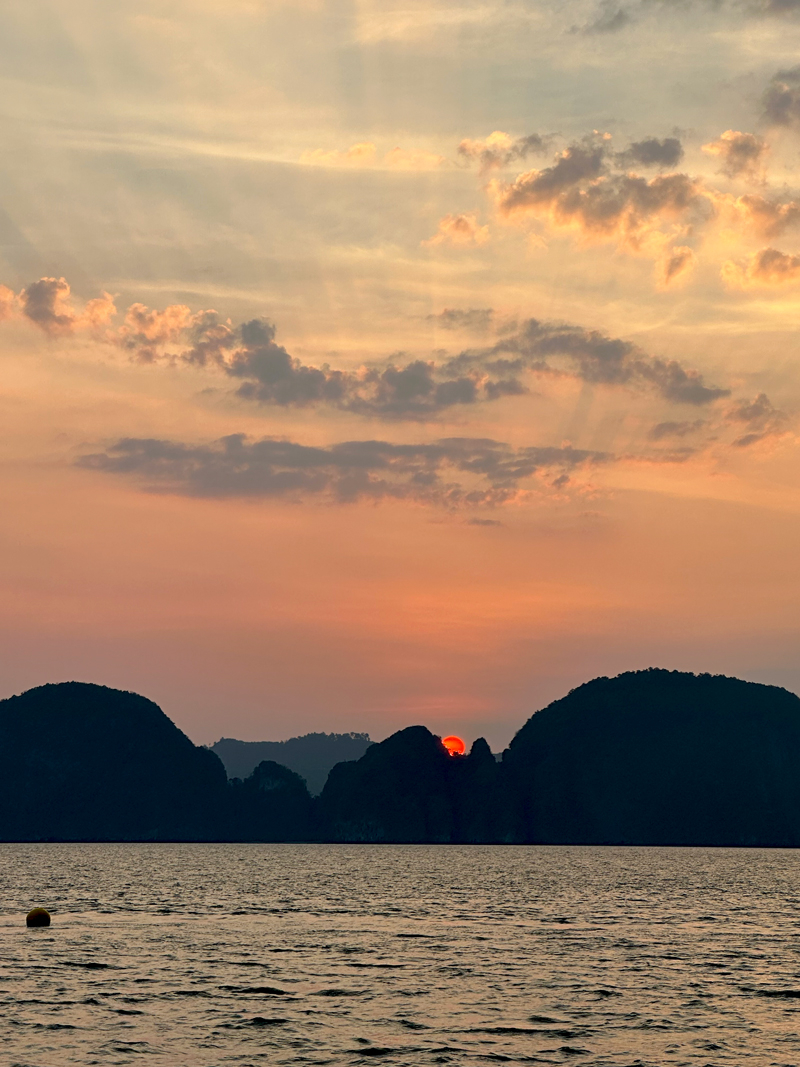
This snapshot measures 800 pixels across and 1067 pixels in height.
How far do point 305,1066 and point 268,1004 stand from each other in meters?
15.5

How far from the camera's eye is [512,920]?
12431cm

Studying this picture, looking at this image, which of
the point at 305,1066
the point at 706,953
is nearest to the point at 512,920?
the point at 706,953

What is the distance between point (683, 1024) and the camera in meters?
62.3

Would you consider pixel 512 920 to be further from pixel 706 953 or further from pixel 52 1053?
pixel 52 1053

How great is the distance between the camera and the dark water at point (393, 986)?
181 ft

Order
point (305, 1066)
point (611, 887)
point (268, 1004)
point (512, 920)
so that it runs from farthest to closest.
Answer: point (611, 887) → point (512, 920) → point (268, 1004) → point (305, 1066)

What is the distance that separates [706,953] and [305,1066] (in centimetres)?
5283

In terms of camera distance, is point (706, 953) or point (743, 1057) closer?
point (743, 1057)

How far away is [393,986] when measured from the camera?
73375 millimetres

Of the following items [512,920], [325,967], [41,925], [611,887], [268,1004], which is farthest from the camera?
[611,887]

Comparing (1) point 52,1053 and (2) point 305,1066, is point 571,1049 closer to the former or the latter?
(2) point 305,1066

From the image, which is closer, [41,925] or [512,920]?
[41,925]

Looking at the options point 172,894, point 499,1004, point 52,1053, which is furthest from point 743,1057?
point 172,894

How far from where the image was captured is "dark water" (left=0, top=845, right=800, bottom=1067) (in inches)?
2176
